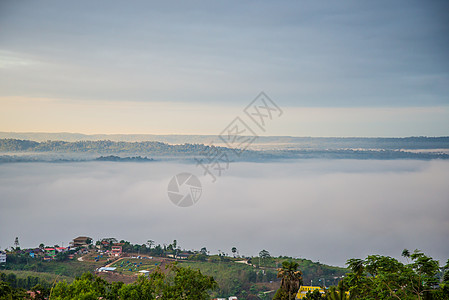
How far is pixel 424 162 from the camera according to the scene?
92.0 meters

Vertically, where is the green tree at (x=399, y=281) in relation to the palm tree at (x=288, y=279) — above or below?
above

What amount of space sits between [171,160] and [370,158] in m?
47.2

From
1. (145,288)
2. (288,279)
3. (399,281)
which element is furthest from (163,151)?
(399,281)

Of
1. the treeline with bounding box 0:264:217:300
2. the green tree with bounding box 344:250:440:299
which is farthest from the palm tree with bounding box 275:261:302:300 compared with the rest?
the treeline with bounding box 0:264:217:300

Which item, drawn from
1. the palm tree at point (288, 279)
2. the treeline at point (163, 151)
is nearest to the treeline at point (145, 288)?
the palm tree at point (288, 279)

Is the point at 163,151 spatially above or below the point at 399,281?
above

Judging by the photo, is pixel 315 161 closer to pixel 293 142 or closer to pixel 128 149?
pixel 293 142

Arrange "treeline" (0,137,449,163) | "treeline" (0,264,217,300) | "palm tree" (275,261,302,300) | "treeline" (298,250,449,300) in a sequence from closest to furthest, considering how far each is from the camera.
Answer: "treeline" (298,250,449,300) < "treeline" (0,264,217,300) < "palm tree" (275,261,302,300) < "treeline" (0,137,449,163)

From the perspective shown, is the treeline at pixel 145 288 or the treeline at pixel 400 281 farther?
the treeline at pixel 145 288

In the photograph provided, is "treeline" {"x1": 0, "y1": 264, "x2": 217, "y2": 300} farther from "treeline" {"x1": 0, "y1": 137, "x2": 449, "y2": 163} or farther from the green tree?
"treeline" {"x1": 0, "y1": 137, "x2": 449, "y2": 163}

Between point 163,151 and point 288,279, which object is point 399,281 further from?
point 163,151

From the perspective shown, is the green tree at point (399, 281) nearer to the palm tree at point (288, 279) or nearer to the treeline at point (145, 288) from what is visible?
the palm tree at point (288, 279)

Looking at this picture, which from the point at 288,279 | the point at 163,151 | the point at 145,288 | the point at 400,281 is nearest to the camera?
the point at 400,281

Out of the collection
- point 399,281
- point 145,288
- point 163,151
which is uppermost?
point 163,151
